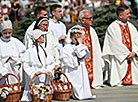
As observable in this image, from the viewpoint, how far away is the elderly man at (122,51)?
10.0 m

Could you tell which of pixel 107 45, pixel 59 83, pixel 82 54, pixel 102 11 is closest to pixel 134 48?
pixel 107 45

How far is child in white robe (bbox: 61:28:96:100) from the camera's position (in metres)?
8.21

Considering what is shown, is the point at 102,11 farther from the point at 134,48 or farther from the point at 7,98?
the point at 7,98

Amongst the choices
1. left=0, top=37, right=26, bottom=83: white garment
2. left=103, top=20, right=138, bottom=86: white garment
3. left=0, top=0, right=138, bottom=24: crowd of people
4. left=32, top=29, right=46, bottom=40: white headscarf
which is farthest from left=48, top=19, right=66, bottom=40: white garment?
left=0, top=0, right=138, bottom=24: crowd of people

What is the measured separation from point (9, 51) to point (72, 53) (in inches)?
56.6

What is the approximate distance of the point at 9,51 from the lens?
26.8 ft

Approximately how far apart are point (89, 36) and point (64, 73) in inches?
74.5

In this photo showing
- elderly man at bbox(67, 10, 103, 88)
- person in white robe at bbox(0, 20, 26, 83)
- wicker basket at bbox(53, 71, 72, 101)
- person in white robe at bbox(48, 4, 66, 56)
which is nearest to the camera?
wicker basket at bbox(53, 71, 72, 101)

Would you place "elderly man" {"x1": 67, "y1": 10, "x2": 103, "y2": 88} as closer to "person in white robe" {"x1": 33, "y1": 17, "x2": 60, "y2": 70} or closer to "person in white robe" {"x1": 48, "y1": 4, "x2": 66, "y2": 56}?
"person in white robe" {"x1": 48, "y1": 4, "x2": 66, "y2": 56}

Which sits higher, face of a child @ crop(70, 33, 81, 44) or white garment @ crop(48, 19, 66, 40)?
white garment @ crop(48, 19, 66, 40)

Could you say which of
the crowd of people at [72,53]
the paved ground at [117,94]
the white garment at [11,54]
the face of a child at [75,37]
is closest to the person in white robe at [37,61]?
the crowd of people at [72,53]

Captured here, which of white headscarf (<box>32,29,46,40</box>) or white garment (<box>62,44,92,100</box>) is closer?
white headscarf (<box>32,29,46,40</box>)

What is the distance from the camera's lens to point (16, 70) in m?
8.37

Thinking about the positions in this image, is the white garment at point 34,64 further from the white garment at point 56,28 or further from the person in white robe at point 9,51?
the white garment at point 56,28
